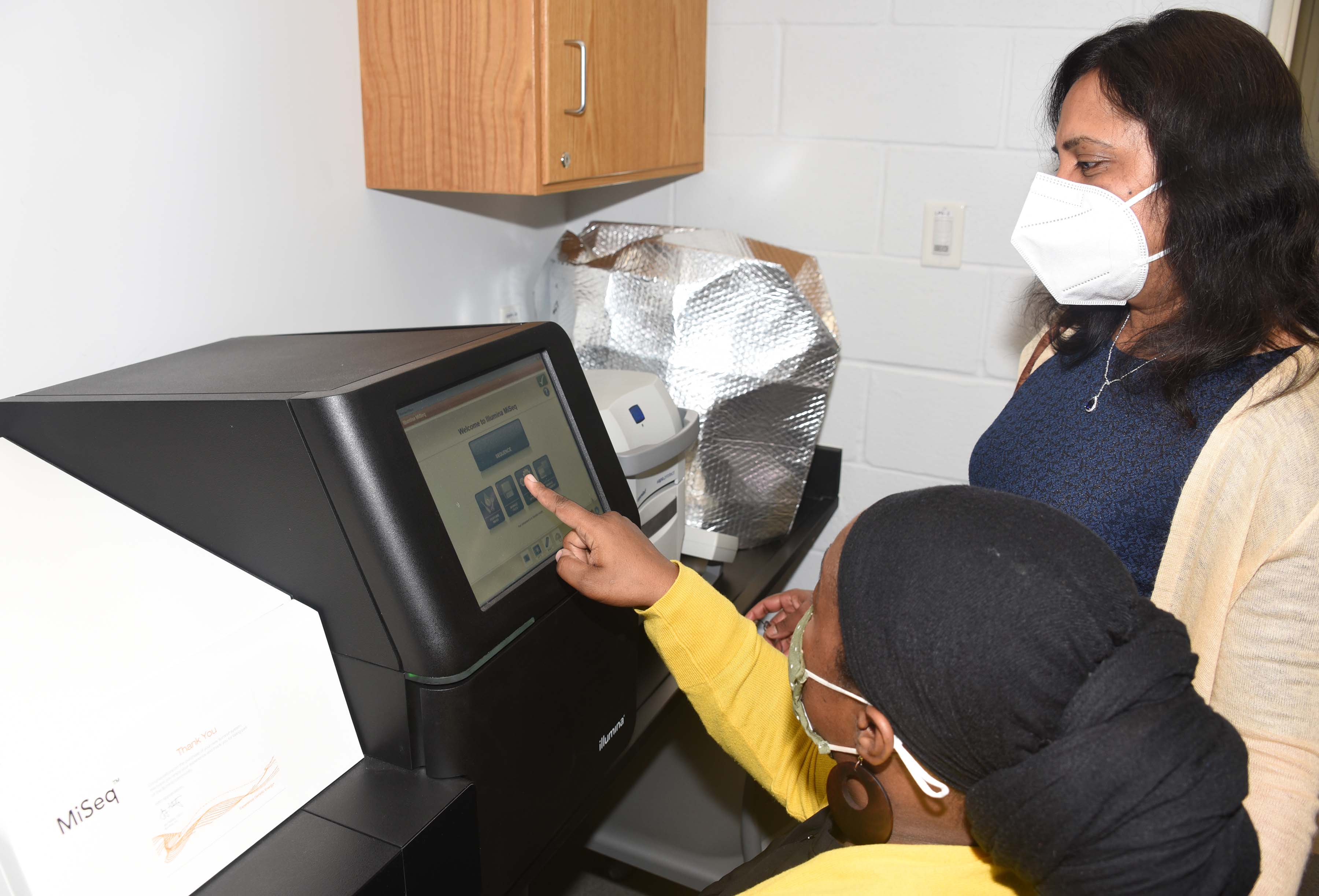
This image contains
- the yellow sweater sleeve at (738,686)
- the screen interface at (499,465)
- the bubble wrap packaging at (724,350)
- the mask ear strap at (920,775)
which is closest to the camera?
the mask ear strap at (920,775)

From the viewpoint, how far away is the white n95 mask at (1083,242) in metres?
1.08

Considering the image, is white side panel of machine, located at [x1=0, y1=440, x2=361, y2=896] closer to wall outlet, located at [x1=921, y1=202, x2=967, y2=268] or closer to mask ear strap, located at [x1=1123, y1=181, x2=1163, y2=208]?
mask ear strap, located at [x1=1123, y1=181, x2=1163, y2=208]

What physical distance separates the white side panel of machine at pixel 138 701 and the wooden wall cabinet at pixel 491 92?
0.71 metres

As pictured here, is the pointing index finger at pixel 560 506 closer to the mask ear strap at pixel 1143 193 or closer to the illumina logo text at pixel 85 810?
the illumina logo text at pixel 85 810

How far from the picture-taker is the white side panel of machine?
25.2 inches

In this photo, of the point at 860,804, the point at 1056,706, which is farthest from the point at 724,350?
the point at 1056,706

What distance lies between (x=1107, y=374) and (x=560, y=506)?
2.24 ft

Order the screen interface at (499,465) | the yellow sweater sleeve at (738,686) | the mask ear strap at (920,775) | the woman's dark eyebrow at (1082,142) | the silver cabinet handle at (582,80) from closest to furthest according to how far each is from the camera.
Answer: the mask ear strap at (920,775) < the screen interface at (499,465) < the yellow sweater sleeve at (738,686) < the woman's dark eyebrow at (1082,142) < the silver cabinet handle at (582,80)

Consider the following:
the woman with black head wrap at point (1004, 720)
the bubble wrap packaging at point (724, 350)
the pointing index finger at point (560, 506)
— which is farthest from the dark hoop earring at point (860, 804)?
the bubble wrap packaging at point (724, 350)

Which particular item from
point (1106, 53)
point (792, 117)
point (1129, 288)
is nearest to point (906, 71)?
point (792, 117)

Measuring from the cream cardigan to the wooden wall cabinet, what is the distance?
0.92 m

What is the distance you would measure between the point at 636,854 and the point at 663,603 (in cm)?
100

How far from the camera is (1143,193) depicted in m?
1.07

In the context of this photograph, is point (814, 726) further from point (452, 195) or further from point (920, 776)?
point (452, 195)
